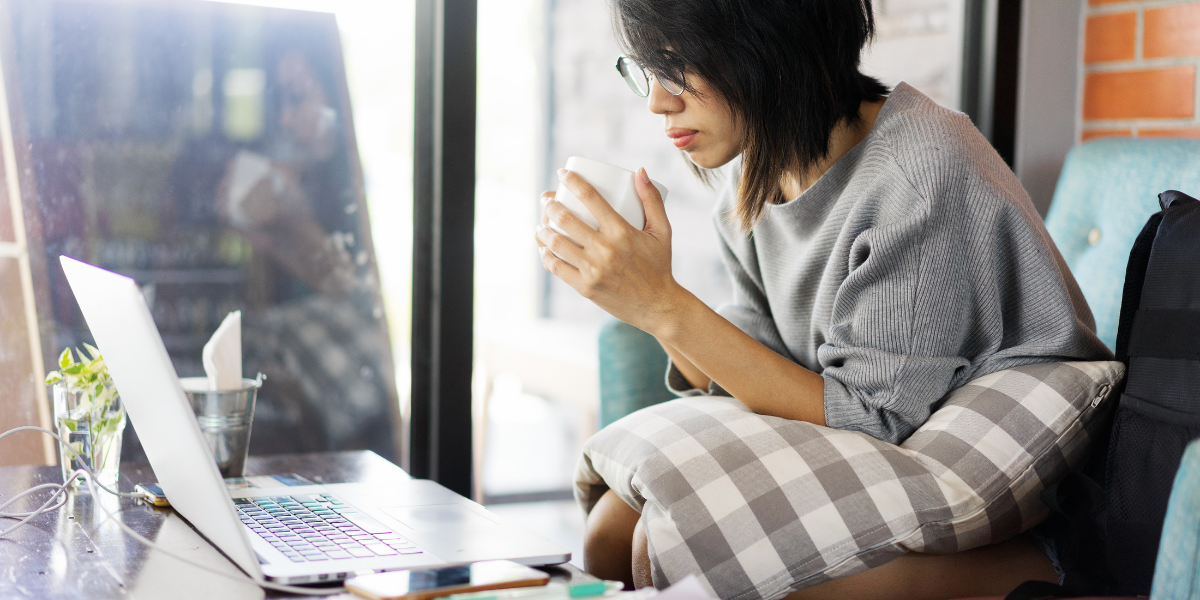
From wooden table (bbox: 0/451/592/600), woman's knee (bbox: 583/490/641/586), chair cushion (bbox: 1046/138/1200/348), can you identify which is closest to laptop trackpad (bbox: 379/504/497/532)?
wooden table (bbox: 0/451/592/600)

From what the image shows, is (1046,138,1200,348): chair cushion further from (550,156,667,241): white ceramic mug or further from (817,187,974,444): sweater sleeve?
(550,156,667,241): white ceramic mug

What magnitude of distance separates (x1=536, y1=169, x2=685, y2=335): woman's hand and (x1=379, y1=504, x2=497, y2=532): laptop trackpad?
0.82 feet

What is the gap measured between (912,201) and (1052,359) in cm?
24

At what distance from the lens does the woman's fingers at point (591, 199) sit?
958 millimetres

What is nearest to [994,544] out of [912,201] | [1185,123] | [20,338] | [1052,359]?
[1052,359]

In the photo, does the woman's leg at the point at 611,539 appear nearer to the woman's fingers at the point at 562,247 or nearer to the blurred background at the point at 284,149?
the woman's fingers at the point at 562,247

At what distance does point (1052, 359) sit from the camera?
1042 millimetres

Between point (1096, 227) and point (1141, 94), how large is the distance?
373 mm

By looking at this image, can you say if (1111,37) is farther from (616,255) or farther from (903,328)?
(616,255)

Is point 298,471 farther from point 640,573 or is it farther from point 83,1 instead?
point 83,1

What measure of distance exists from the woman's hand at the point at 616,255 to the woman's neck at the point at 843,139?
0.82 feet

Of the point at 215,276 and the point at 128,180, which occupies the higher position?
the point at 128,180

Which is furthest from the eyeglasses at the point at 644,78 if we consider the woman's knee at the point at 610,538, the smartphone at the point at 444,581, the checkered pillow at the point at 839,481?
the smartphone at the point at 444,581

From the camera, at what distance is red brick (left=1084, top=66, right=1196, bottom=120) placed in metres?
1.59
